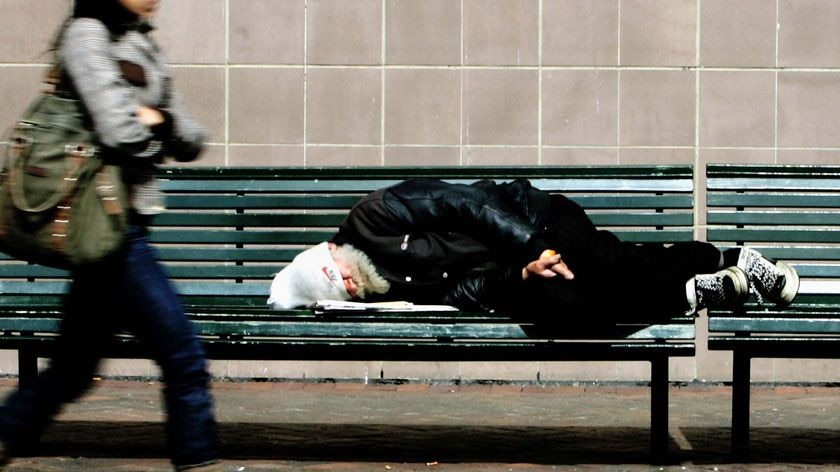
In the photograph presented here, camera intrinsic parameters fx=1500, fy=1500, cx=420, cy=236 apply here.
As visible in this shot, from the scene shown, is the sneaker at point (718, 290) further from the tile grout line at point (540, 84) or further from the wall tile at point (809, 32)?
the wall tile at point (809, 32)

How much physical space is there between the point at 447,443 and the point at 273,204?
47.2 inches

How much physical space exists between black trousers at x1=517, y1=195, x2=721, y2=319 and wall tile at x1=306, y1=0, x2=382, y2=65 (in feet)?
8.96

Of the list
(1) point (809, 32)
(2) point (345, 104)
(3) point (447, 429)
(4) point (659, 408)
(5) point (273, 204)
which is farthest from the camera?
(2) point (345, 104)

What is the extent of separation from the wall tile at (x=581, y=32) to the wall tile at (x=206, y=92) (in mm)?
1696

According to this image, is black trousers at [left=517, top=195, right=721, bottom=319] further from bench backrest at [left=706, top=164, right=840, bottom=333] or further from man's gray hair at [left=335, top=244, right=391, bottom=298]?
man's gray hair at [left=335, top=244, right=391, bottom=298]

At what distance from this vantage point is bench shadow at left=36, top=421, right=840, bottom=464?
18.1 feet

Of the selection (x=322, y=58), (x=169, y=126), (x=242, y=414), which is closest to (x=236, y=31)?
(x=322, y=58)

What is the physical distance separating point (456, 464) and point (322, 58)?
9.83ft

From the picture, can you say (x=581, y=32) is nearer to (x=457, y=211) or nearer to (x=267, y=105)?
(x=267, y=105)

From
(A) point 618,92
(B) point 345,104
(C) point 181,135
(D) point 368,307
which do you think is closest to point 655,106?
(A) point 618,92

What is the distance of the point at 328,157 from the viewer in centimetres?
777

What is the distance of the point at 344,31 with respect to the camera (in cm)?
774

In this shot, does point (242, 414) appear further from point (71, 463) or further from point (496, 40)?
point (496, 40)

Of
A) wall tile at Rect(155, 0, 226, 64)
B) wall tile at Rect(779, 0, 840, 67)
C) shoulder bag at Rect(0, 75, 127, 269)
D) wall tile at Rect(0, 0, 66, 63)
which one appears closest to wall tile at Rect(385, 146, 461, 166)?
wall tile at Rect(155, 0, 226, 64)
